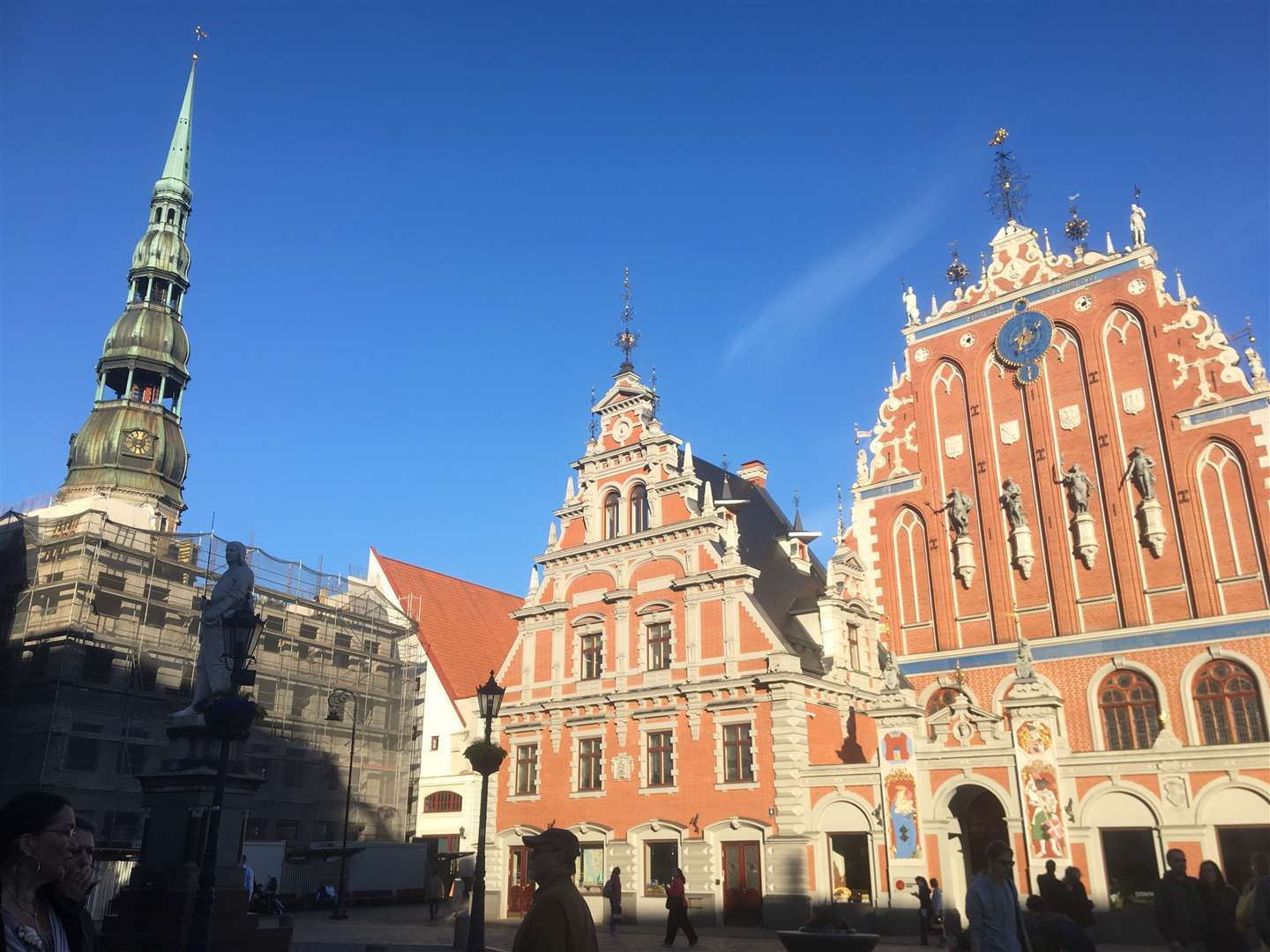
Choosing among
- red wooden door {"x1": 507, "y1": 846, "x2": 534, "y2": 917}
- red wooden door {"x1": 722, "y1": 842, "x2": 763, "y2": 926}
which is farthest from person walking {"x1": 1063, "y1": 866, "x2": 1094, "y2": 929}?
red wooden door {"x1": 507, "y1": 846, "x2": 534, "y2": 917}

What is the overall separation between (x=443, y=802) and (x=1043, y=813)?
84.1 feet

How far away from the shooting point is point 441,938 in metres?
23.2

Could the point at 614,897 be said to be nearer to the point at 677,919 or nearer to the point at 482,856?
the point at 677,919

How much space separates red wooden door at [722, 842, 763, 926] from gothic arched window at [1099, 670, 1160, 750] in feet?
30.9

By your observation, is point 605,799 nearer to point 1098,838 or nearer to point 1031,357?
point 1098,838

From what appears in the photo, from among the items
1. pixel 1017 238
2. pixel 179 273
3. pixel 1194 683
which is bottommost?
pixel 1194 683

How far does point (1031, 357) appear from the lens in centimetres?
2889

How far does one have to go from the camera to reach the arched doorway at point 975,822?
82.3 ft

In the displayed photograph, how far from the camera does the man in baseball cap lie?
564cm

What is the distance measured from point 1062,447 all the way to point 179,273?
4718 centimetres

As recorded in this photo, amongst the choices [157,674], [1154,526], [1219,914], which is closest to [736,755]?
[1154,526]

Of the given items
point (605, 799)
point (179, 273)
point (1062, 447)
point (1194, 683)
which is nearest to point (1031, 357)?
point (1062, 447)

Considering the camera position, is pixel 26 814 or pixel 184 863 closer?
pixel 26 814

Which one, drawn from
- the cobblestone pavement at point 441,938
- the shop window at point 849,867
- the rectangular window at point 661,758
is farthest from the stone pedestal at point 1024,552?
the rectangular window at point 661,758
